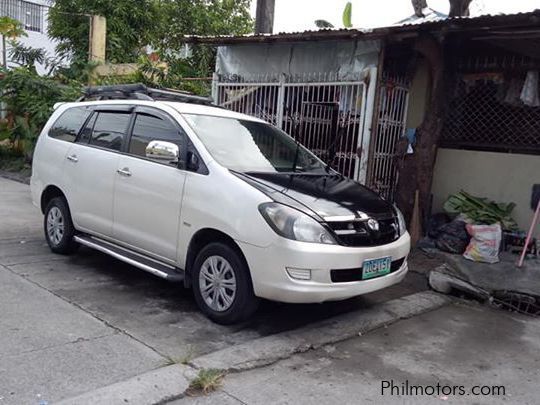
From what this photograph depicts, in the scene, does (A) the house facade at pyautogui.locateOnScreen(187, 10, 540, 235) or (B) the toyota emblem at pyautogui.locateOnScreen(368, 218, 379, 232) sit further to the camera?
(A) the house facade at pyautogui.locateOnScreen(187, 10, 540, 235)

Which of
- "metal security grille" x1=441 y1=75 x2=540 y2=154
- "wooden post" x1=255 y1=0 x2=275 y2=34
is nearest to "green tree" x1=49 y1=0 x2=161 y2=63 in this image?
"wooden post" x1=255 y1=0 x2=275 y2=34

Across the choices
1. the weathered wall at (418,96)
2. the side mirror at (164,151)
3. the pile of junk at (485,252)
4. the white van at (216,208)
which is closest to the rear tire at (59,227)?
the white van at (216,208)

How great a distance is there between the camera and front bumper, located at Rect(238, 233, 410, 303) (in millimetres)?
3840

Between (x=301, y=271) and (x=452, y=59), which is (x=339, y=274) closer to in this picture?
(x=301, y=271)

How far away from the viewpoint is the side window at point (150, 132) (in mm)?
4738

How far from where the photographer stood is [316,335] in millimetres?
4238

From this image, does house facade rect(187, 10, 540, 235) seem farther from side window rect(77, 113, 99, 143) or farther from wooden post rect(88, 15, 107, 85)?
wooden post rect(88, 15, 107, 85)

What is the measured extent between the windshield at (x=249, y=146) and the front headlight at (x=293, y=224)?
0.67 m

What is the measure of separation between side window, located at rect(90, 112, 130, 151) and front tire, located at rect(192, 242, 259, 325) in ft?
5.44

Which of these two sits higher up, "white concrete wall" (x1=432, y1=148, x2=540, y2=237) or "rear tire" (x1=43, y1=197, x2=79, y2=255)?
"white concrete wall" (x1=432, y1=148, x2=540, y2=237)

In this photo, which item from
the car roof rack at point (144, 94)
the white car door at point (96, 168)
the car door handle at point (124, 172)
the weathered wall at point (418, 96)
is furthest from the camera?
the weathered wall at point (418, 96)

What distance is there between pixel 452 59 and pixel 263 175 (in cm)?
389

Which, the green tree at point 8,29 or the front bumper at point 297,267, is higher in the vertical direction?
the green tree at point 8,29

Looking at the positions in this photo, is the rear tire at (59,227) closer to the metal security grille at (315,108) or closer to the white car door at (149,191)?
the white car door at (149,191)
